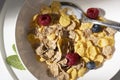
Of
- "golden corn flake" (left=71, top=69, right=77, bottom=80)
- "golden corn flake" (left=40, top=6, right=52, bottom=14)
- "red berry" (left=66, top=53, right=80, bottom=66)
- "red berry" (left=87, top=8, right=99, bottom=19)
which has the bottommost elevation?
"golden corn flake" (left=71, top=69, right=77, bottom=80)

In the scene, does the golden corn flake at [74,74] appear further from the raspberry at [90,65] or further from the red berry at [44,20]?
the red berry at [44,20]

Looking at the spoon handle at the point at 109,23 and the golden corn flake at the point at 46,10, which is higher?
the golden corn flake at the point at 46,10

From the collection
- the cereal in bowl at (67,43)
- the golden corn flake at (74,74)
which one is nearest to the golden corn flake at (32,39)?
the cereal in bowl at (67,43)

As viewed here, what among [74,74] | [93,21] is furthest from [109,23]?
[74,74]

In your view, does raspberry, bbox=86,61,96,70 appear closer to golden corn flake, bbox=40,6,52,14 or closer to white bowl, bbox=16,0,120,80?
white bowl, bbox=16,0,120,80

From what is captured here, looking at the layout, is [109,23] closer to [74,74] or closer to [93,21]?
[93,21]

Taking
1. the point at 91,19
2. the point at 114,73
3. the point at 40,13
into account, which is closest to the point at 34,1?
the point at 40,13

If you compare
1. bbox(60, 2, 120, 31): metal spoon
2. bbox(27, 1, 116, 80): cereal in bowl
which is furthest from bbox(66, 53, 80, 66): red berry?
bbox(60, 2, 120, 31): metal spoon
